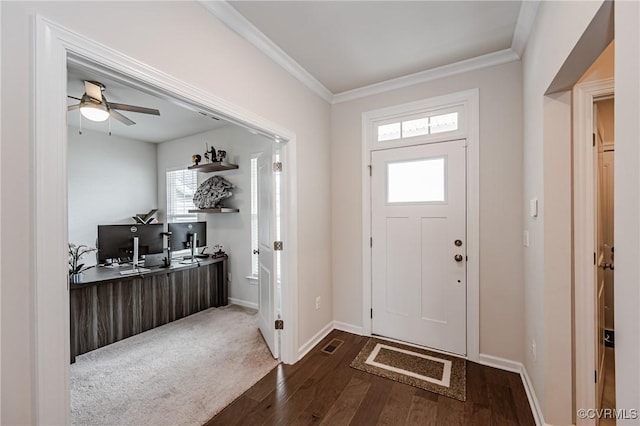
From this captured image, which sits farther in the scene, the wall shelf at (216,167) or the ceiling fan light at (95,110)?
the wall shelf at (216,167)

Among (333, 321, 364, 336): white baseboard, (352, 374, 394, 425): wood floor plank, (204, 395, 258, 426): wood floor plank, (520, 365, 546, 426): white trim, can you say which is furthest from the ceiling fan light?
(520, 365, 546, 426): white trim

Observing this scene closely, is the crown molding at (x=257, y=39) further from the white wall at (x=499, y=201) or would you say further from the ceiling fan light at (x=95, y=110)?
the ceiling fan light at (x=95, y=110)

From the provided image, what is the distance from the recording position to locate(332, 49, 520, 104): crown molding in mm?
2273

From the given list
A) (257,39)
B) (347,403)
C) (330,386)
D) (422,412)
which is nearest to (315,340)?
(330,386)

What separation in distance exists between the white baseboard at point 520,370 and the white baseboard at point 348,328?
1.17m

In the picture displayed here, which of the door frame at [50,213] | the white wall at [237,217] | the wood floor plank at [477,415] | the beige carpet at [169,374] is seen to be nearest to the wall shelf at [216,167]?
the white wall at [237,217]

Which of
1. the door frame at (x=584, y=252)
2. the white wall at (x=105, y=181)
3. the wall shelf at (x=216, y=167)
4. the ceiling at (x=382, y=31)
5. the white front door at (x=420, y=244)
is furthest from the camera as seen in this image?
the white wall at (x=105, y=181)

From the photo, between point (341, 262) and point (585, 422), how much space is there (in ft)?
6.98

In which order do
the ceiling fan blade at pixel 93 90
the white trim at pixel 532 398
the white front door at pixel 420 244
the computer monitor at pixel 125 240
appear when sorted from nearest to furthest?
the white trim at pixel 532 398 < the ceiling fan blade at pixel 93 90 < the white front door at pixel 420 244 < the computer monitor at pixel 125 240

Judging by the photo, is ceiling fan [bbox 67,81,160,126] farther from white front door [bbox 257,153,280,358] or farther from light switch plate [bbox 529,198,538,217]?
light switch plate [bbox 529,198,538,217]

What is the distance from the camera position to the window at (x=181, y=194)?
4672 mm

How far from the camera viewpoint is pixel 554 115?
62.1 inches

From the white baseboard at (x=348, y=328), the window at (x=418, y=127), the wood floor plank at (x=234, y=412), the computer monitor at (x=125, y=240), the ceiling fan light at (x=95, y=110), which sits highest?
the ceiling fan light at (x=95, y=110)

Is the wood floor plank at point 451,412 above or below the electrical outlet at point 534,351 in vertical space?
below
